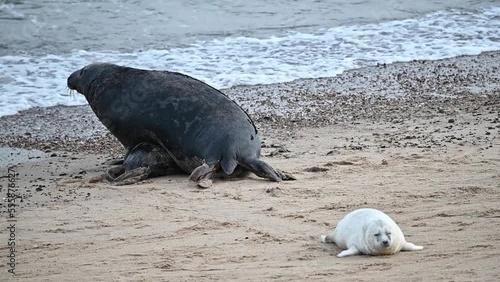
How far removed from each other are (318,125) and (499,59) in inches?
141

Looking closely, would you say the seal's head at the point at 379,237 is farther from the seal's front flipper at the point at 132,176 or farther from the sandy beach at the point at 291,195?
the seal's front flipper at the point at 132,176

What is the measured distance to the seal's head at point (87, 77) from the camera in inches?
324

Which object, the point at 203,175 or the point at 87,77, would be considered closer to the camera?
the point at 203,175

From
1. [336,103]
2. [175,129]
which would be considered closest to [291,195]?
[175,129]

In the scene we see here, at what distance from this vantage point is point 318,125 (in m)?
8.93

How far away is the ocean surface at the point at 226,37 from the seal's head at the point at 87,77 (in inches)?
66.8

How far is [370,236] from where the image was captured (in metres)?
5.03

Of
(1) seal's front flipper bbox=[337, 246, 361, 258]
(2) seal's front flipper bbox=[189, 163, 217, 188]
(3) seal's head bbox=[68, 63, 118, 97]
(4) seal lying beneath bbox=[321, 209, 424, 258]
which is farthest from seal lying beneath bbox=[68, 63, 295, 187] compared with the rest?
(1) seal's front flipper bbox=[337, 246, 361, 258]

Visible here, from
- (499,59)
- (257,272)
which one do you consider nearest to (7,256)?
(257,272)

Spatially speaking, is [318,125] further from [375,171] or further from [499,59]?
[499,59]

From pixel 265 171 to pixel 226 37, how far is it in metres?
6.62

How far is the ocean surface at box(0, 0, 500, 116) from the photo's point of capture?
11.3 metres

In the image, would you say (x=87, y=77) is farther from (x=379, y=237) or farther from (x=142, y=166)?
(x=379, y=237)

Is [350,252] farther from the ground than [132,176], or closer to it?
farther from the ground
